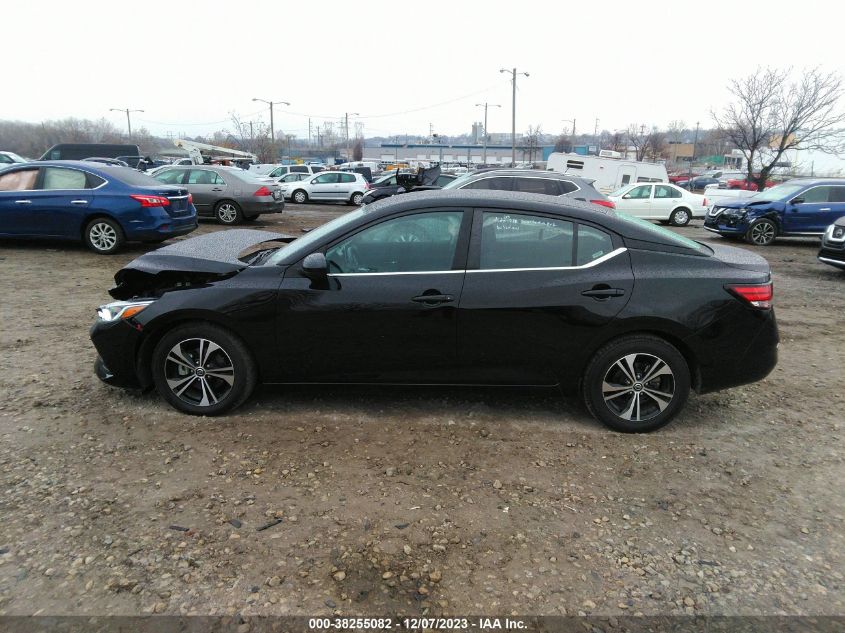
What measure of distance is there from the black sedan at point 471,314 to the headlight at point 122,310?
14mm

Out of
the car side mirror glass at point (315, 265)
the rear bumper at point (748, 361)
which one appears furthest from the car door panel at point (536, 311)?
the car side mirror glass at point (315, 265)

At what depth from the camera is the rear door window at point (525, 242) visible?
12.6 ft

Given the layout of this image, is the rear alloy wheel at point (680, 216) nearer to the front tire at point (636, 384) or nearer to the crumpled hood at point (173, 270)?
the front tire at point (636, 384)

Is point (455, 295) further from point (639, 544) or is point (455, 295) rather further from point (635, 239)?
point (639, 544)

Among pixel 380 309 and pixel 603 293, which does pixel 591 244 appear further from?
pixel 380 309

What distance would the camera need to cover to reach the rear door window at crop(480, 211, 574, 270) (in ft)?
12.6

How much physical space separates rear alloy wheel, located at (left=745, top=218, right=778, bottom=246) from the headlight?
47.3 ft

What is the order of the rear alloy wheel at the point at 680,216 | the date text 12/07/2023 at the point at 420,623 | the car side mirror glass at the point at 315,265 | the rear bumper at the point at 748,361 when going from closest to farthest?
1. the date text 12/07/2023 at the point at 420,623
2. the car side mirror glass at the point at 315,265
3. the rear bumper at the point at 748,361
4. the rear alloy wheel at the point at 680,216

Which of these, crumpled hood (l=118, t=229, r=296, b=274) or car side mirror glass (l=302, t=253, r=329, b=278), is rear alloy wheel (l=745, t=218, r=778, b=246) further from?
car side mirror glass (l=302, t=253, r=329, b=278)

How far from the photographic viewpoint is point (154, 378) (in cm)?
399

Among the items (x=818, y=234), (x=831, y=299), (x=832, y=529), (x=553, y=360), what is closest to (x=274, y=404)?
(x=553, y=360)

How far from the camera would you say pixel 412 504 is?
3100 mm

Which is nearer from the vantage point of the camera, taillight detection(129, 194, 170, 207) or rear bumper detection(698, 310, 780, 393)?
rear bumper detection(698, 310, 780, 393)

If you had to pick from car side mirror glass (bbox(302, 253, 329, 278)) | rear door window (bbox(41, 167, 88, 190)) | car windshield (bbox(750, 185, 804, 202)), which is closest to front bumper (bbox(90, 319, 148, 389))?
car side mirror glass (bbox(302, 253, 329, 278))
